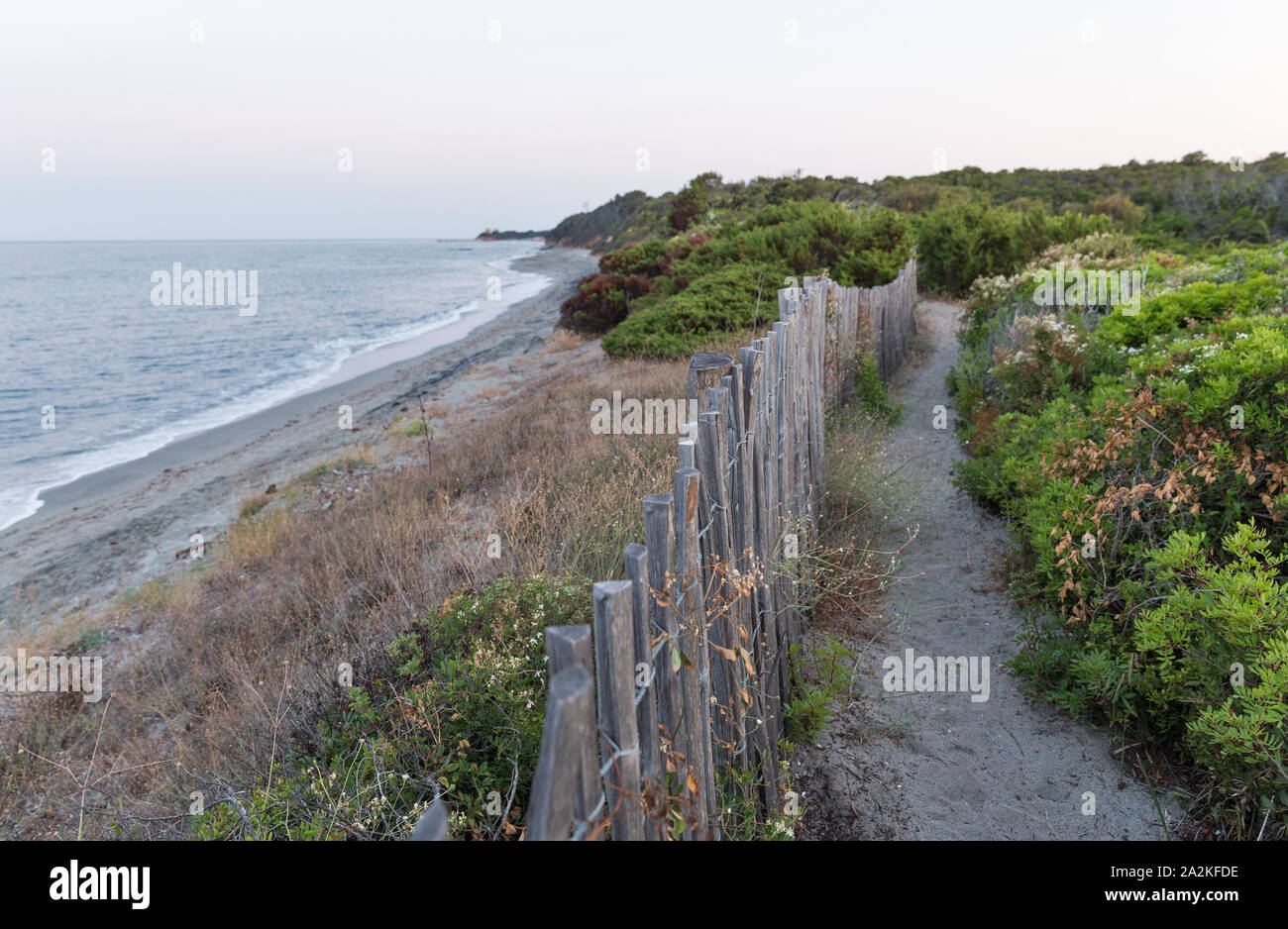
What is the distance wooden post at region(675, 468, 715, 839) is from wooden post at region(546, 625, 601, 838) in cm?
69

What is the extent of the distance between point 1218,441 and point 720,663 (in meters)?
2.84

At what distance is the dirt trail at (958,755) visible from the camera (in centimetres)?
293

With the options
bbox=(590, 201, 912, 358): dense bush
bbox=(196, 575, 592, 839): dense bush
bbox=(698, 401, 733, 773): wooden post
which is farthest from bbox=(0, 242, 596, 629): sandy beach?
bbox=(698, 401, 733, 773): wooden post

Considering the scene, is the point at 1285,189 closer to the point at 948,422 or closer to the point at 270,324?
the point at 948,422

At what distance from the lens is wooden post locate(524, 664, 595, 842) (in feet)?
3.70

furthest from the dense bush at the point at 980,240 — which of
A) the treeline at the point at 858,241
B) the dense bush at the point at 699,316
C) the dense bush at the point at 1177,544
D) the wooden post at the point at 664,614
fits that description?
the wooden post at the point at 664,614

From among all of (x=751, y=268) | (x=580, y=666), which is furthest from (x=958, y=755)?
(x=751, y=268)

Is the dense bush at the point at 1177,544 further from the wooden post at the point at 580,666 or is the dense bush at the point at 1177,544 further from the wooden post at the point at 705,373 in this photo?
the wooden post at the point at 580,666

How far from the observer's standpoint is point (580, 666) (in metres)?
1.20

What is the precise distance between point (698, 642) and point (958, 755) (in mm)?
1866

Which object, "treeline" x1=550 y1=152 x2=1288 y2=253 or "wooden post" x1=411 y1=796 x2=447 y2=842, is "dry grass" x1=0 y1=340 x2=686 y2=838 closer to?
"wooden post" x1=411 y1=796 x2=447 y2=842

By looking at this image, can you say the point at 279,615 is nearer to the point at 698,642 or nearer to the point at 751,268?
the point at 698,642

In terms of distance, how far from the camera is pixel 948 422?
8164 mm
